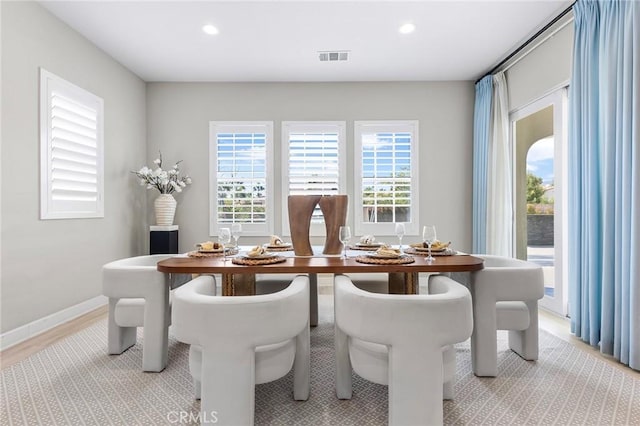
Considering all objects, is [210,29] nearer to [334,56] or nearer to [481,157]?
[334,56]

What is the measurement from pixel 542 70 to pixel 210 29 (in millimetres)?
3333

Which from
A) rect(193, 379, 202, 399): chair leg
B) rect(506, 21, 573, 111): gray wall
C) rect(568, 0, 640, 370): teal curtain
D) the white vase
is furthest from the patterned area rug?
rect(506, 21, 573, 111): gray wall

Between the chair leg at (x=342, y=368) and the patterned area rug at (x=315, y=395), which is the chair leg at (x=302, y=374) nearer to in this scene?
the patterned area rug at (x=315, y=395)

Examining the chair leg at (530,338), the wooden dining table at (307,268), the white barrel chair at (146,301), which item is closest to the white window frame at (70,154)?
the white barrel chair at (146,301)

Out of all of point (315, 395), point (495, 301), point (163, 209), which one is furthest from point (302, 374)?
point (163, 209)

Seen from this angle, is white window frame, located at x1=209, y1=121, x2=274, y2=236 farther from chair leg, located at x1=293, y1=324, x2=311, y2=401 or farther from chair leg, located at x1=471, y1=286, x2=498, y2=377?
chair leg, located at x1=471, y1=286, x2=498, y2=377

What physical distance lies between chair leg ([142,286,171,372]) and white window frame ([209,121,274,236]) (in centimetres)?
235

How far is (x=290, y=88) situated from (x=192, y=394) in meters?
3.73

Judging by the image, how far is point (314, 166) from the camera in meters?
4.32

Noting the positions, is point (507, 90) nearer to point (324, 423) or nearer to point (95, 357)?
point (324, 423)

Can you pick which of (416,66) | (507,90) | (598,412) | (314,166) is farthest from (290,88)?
(598,412)

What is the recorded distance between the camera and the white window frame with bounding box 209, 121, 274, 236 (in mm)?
4332

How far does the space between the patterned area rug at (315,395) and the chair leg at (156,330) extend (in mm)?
76

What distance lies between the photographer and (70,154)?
305cm
